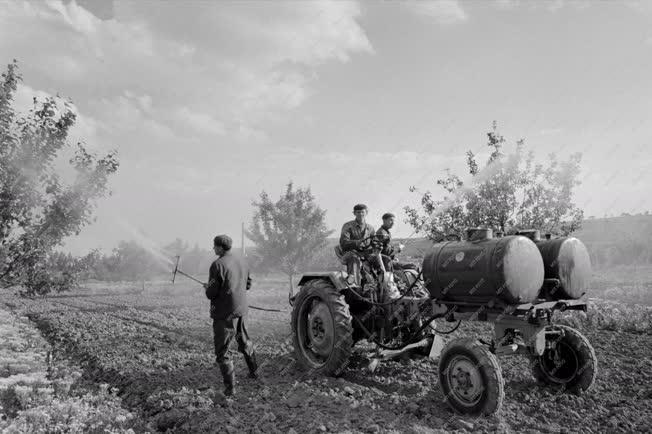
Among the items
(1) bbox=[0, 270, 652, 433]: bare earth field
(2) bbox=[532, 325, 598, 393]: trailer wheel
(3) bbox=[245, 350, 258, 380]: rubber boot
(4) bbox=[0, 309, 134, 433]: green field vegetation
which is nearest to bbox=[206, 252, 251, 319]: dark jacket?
(3) bbox=[245, 350, 258, 380]: rubber boot

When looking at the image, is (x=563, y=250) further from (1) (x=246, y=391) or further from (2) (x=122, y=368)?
(2) (x=122, y=368)

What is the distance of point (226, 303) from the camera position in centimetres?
556

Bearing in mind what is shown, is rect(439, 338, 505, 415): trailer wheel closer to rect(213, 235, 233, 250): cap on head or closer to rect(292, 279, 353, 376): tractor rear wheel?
rect(292, 279, 353, 376): tractor rear wheel

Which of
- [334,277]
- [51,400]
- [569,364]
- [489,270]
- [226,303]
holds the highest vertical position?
[489,270]

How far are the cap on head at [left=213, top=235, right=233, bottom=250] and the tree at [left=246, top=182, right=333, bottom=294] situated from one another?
14.6 metres

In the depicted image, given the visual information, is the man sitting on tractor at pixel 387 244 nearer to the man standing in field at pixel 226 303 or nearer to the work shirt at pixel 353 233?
the work shirt at pixel 353 233

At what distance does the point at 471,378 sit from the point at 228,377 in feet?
9.17

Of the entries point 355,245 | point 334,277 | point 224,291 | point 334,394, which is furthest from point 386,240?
point 224,291

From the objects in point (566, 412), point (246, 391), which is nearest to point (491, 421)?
point (566, 412)

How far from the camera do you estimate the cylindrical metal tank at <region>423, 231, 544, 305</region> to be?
4594 millimetres

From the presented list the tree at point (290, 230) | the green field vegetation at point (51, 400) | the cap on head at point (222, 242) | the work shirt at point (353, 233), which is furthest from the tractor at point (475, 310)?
the tree at point (290, 230)

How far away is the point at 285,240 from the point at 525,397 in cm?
1631

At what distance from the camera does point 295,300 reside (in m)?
7.16

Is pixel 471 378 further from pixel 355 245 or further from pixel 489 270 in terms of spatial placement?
pixel 355 245
